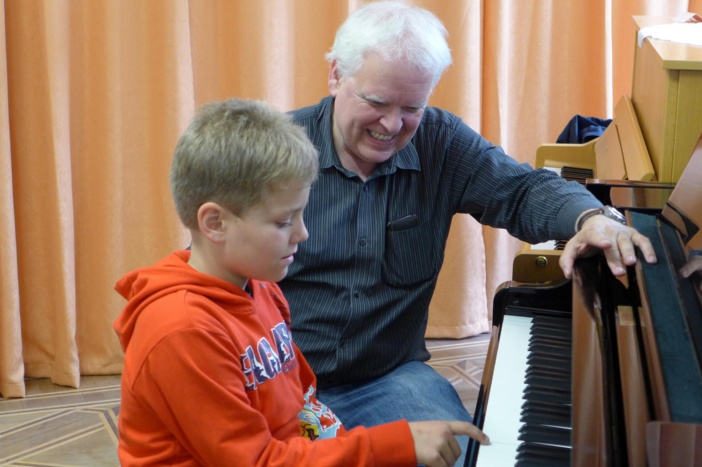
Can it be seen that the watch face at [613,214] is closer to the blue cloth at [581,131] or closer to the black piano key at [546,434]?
the black piano key at [546,434]

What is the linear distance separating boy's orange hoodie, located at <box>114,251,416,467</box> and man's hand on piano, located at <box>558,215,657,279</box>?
1.30 feet

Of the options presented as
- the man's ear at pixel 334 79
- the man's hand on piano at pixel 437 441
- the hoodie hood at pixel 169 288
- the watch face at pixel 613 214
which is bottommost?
the man's hand on piano at pixel 437 441

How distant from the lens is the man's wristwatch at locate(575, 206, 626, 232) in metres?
1.44

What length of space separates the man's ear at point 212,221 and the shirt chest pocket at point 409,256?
57cm

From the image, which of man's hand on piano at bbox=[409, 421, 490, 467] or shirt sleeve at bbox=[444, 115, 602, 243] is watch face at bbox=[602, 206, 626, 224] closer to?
shirt sleeve at bbox=[444, 115, 602, 243]

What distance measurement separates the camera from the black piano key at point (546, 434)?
111 centimetres

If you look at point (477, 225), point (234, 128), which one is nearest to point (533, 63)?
point (477, 225)

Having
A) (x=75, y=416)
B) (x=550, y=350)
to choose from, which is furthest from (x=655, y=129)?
(x=75, y=416)

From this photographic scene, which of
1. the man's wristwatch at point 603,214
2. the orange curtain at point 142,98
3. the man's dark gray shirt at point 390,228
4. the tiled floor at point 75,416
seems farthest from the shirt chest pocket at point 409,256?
the orange curtain at point 142,98

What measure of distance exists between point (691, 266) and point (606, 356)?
0.71 feet

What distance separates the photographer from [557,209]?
5.37ft

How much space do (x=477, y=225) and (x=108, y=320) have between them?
4.48ft

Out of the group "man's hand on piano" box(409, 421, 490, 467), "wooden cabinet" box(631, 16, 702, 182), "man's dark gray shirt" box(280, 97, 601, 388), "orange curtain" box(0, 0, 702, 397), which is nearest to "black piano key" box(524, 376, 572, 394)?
"man's hand on piano" box(409, 421, 490, 467)

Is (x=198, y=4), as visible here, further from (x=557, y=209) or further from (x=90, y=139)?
(x=557, y=209)
